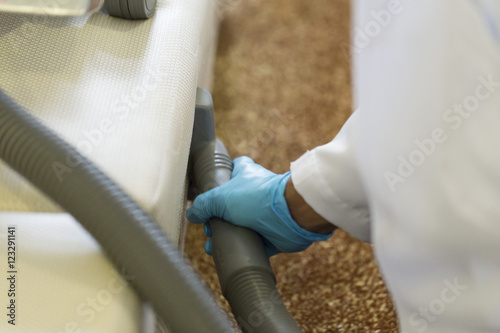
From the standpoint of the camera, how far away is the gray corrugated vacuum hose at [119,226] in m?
0.66

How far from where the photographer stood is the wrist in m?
0.93

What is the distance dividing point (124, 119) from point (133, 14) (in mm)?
235

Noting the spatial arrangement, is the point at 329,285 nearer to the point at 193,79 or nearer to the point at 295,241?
the point at 295,241

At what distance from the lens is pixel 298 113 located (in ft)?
5.04

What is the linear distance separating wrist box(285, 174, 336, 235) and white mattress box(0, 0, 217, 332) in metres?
0.20

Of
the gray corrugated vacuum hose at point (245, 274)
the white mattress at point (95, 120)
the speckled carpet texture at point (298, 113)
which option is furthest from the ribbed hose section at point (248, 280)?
the speckled carpet texture at point (298, 113)

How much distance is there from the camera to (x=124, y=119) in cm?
79

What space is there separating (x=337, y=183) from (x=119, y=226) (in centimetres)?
34

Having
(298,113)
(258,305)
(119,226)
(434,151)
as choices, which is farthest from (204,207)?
(298,113)

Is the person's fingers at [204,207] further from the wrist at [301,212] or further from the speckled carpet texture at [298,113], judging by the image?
the speckled carpet texture at [298,113]

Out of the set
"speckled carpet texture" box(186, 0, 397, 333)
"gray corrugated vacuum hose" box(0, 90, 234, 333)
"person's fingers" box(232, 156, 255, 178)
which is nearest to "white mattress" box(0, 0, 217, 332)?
"gray corrugated vacuum hose" box(0, 90, 234, 333)

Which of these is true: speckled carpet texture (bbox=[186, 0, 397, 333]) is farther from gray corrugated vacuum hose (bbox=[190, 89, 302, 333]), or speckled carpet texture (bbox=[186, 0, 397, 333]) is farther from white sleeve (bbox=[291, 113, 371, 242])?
white sleeve (bbox=[291, 113, 371, 242])

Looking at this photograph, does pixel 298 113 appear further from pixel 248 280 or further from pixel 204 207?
pixel 248 280

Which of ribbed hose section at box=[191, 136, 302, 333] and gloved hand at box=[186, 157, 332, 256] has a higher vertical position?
gloved hand at box=[186, 157, 332, 256]
